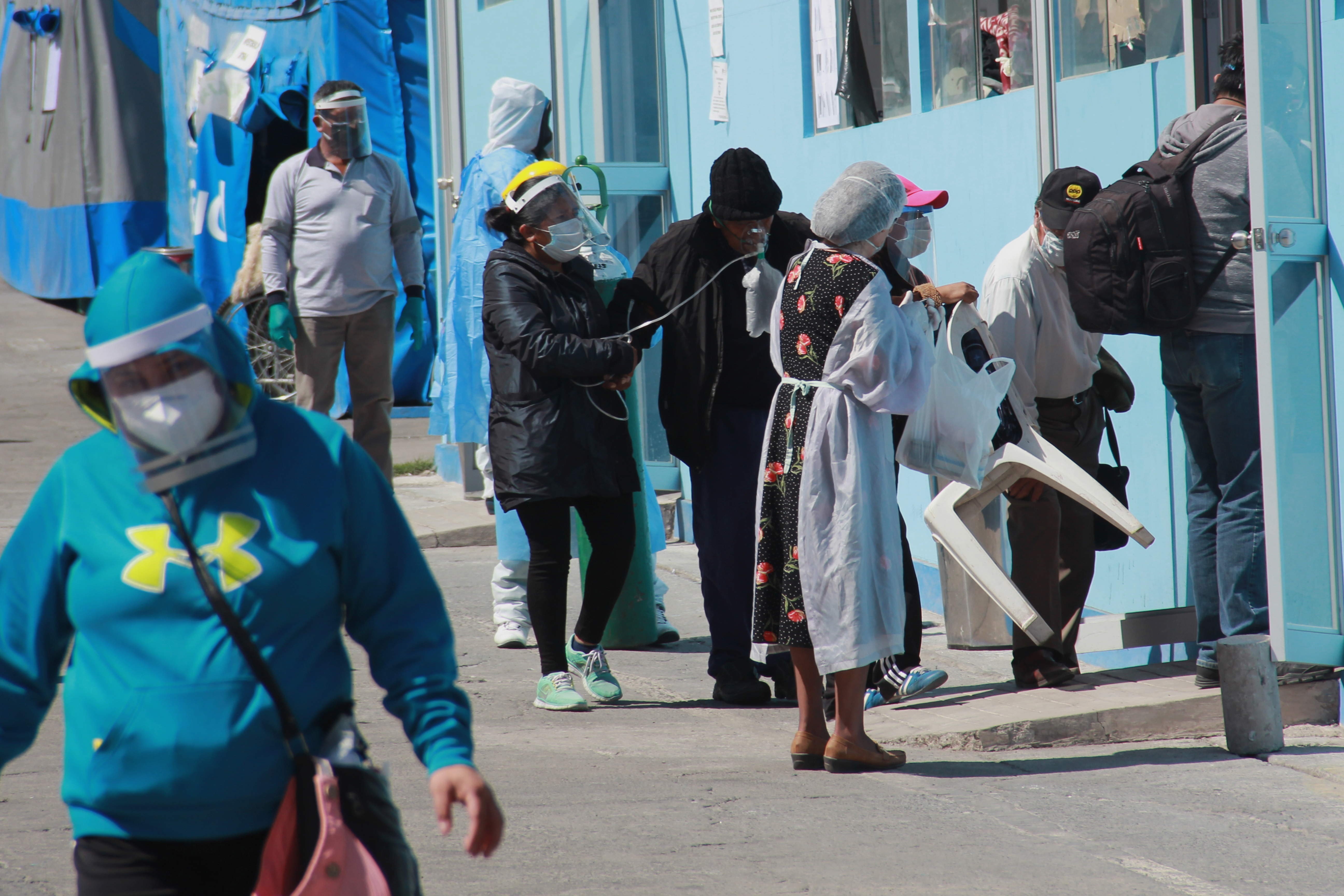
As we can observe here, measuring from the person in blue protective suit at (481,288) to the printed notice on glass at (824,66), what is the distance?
164cm

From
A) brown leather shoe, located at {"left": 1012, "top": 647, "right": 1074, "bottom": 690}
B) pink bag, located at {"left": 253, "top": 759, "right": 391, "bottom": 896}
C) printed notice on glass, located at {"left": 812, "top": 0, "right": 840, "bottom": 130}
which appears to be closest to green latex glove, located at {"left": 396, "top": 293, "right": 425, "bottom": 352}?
printed notice on glass, located at {"left": 812, "top": 0, "right": 840, "bottom": 130}

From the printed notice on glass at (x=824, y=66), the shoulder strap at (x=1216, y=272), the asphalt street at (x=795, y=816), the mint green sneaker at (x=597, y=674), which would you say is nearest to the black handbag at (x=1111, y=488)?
the shoulder strap at (x=1216, y=272)

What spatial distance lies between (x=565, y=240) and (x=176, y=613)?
3339mm

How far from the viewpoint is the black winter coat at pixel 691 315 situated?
5422 mm

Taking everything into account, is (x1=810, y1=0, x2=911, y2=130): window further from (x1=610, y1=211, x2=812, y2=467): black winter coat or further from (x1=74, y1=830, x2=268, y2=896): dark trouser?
(x1=74, y1=830, x2=268, y2=896): dark trouser

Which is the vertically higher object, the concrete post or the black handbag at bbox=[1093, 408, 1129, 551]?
the black handbag at bbox=[1093, 408, 1129, 551]

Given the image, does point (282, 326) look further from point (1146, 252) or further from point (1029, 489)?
point (1146, 252)

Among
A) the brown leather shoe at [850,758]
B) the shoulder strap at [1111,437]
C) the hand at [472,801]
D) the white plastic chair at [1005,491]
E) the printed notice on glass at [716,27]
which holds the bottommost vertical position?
the brown leather shoe at [850,758]

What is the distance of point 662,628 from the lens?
261 inches

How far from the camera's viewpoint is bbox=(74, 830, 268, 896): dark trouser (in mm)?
2111

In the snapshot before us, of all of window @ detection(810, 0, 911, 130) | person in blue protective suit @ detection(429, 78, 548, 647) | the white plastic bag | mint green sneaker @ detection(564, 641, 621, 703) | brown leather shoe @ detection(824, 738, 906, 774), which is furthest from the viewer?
window @ detection(810, 0, 911, 130)

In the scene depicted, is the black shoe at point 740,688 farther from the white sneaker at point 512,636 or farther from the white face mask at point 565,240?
the white face mask at point 565,240

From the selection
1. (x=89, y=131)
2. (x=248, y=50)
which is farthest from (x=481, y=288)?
(x=89, y=131)

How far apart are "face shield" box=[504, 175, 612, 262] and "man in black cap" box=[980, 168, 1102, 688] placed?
1436 mm
